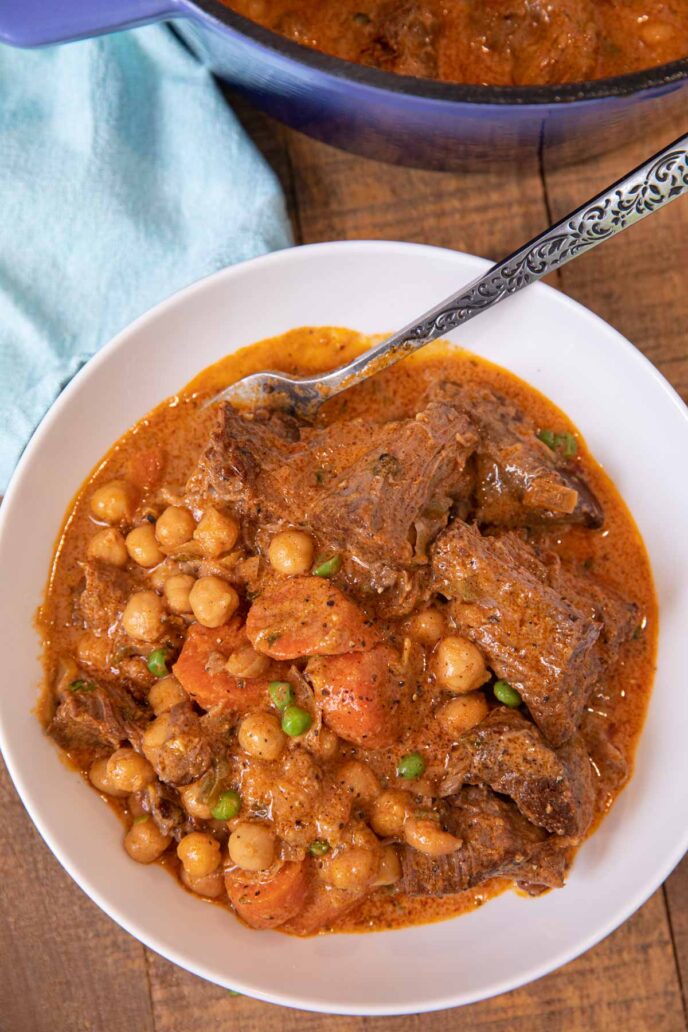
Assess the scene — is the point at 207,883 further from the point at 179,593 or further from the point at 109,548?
the point at 109,548

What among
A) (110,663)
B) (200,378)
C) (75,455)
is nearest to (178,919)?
(110,663)

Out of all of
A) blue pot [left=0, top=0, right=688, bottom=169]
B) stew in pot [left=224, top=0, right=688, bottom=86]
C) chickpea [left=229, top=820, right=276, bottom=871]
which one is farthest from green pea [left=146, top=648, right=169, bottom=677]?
stew in pot [left=224, top=0, right=688, bottom=86]

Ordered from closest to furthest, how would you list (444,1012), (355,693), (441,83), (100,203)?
(441,83) < (355,693) < (100,203) < (444,1012)

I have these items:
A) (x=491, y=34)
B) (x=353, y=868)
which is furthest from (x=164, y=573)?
(x=491, y=34)

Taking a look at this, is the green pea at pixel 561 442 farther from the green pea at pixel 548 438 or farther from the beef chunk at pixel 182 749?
the beef chunk at pixel 182 749

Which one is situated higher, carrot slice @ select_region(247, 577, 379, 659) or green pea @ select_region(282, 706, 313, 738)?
carrot slice @ select_region(247, 577, 379, 659)

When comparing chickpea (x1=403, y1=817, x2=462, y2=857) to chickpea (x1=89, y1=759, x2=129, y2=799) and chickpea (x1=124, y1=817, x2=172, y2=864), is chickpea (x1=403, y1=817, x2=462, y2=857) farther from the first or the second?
chickpea (x1=89, y1=759, x2=129, y2=799)

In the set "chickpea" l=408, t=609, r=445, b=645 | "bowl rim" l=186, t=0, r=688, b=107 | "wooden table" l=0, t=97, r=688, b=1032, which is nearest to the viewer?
"bowl rim" l=186, t=0, r=688, b=107
